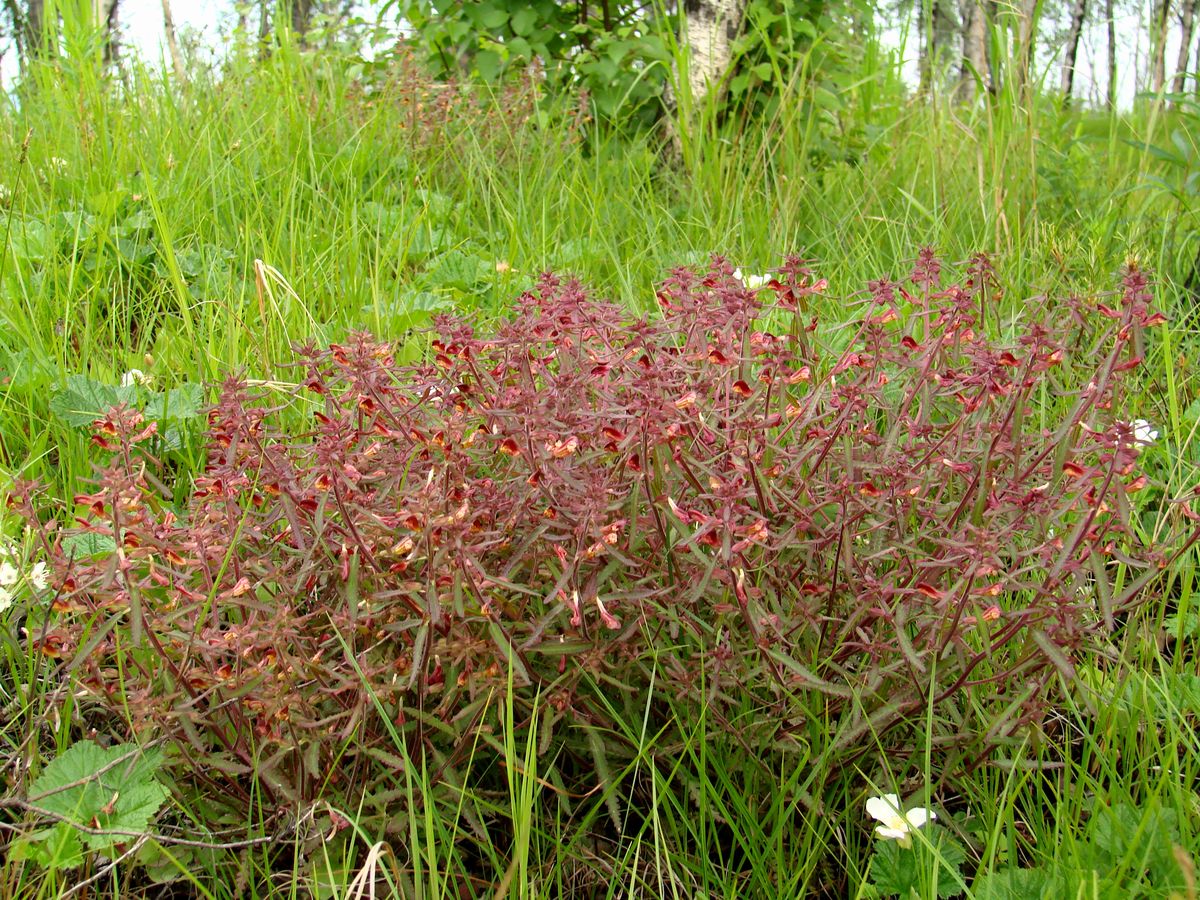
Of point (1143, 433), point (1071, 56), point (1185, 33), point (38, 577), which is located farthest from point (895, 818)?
point (1185, 33)

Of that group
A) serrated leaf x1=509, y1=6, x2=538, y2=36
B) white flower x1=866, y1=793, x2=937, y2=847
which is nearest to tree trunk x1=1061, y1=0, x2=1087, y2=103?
serrated leaf x1=509, y1=6, x2=538, y2=36

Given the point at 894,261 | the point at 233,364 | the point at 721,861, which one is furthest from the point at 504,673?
the point at 894,261

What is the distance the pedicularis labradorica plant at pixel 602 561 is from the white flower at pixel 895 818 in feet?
0.31

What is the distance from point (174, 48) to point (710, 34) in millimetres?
2670

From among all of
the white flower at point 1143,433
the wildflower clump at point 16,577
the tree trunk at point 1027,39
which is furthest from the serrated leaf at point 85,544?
the tree trunk at point 1027,39

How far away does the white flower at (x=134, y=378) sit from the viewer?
8.59 ft

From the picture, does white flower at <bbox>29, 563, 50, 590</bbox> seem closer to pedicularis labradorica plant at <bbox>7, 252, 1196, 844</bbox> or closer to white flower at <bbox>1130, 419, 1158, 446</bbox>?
pedicularis labradorica plant at <bbox>7, 252, 1196, 844</bbox>

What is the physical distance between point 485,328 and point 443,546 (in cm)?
154

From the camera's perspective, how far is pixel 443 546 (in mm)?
1442

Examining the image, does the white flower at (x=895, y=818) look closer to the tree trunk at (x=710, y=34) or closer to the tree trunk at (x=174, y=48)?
the tree trunk at (x=710, y=34)

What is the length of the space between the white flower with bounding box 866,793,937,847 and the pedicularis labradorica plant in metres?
0.10

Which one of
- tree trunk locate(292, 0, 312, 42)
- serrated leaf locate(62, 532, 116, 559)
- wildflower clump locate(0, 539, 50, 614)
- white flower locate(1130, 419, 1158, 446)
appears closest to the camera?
white flower locate(1130, 419, 1158, 446)

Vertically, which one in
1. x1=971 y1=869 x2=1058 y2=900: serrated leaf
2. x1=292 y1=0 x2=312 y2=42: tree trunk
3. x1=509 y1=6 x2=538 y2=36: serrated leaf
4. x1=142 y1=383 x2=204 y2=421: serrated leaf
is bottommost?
x1=971 y1=869 x2=1058 y2=900: serrated leaf

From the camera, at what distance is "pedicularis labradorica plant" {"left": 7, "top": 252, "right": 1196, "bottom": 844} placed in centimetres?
149
